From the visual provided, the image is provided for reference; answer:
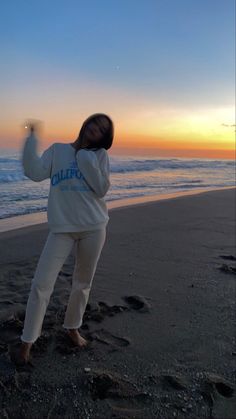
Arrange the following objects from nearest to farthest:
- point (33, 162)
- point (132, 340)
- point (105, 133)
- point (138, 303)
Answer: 1. point (33, 162)
2. point (105, 133)
3. point (132, 340)
4. point (138, 303)

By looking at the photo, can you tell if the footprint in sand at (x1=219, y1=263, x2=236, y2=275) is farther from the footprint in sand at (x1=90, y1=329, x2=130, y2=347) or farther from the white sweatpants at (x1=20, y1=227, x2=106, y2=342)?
the white sweatpants at (x1=20, y1=227, x2=106, y2=342)

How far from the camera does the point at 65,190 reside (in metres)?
3.10

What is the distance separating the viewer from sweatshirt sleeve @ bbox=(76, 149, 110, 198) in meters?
3.04

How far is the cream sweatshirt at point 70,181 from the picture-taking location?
3.06m

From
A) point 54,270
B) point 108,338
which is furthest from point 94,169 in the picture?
point 108,338

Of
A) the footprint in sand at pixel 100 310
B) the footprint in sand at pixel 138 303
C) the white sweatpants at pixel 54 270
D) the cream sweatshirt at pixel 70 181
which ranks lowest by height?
the footprint in sand at pixel 138 303

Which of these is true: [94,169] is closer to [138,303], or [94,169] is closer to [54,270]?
[54,270]

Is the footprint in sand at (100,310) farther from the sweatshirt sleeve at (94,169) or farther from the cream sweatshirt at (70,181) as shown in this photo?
the sweatshirt sleeve at (94,169)

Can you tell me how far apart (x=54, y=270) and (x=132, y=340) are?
1.07m

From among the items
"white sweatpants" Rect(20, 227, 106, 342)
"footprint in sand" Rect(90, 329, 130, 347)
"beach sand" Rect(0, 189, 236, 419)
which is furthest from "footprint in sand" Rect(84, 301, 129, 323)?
"white sweatpants" Rect(20, 227, 106, 342)

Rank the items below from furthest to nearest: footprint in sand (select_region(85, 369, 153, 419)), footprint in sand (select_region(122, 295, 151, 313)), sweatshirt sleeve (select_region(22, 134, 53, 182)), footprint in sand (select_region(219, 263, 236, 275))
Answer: footprint in sand (select_region(219, 263, 236, 275)) < footprint in sand (select_region(122, 295, 151, 313)) < sweatshirt sleeve (select_region(22, 134, 53, 182)) < footprint in sand (select_region(85, 369, 153, 419))

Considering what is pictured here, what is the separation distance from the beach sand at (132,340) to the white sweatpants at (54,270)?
1.11 ft

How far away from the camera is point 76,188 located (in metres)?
3.10

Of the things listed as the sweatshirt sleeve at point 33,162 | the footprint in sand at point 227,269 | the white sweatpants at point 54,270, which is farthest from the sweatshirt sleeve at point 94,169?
the footprint in sand at point 227,269
